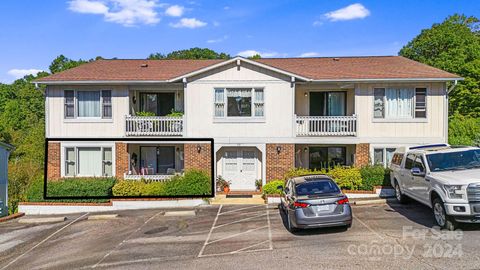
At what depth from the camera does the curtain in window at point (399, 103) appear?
19203 millimetres

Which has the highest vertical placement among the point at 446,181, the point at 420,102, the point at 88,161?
the point at 420,102

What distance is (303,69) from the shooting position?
71.3 feet

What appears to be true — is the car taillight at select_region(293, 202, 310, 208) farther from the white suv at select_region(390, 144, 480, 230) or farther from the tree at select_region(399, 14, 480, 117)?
the tree at select_region(399, 14, 480, 117)

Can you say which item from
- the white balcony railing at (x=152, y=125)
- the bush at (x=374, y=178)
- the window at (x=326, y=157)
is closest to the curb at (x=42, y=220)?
the white balcony railing at (x=152, y=125)

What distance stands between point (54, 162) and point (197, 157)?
7691mm

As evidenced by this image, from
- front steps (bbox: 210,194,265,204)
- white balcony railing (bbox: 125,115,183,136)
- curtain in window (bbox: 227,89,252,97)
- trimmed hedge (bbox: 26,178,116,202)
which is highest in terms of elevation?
curtain in window (bbox: 227,89,252,97)

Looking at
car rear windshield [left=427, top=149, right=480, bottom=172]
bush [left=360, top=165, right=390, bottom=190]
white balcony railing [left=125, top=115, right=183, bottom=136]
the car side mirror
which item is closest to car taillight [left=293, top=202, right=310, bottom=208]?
the car side mirror

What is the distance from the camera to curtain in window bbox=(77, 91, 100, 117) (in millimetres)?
20109

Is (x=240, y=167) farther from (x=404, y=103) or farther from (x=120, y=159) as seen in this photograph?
(x=404, y=103)

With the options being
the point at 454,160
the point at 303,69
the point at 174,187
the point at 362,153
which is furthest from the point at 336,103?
the point at 174,187

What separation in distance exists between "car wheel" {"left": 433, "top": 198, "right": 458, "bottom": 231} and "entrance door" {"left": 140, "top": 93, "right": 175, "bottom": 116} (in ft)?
50.1

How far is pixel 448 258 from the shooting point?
28.3 feet

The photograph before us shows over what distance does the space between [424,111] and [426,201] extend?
29.4ft

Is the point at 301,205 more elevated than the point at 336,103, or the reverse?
the point at 336,103
